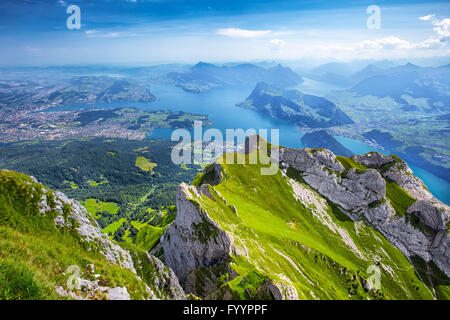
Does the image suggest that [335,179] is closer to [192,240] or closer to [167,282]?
[192,240]

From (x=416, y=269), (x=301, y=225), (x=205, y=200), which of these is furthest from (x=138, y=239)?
(x=416, y=269)

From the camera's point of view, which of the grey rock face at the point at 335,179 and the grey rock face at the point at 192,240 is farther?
the grey rock face at the point at 335,179

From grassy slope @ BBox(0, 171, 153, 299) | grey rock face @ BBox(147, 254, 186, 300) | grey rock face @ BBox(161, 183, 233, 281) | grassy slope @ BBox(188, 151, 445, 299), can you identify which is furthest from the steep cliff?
grassy slope @ BBox(0, 171, 153, 299)

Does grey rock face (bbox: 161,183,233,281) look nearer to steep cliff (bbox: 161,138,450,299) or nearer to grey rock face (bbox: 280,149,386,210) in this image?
steep cliff (bbox: 161,138,450,299)

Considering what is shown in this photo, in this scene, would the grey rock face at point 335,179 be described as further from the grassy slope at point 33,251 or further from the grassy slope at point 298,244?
the grassy slope at point 33,251

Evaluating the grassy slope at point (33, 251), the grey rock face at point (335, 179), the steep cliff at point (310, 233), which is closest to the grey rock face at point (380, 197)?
the grey rock face at point (335, 179)
